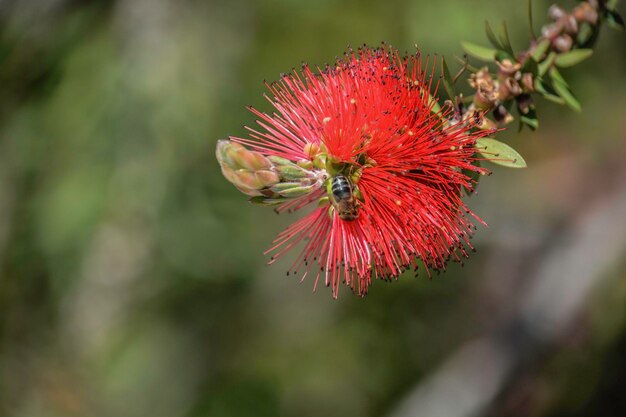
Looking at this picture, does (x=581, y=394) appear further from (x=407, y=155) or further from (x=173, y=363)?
(x=407, y=155)

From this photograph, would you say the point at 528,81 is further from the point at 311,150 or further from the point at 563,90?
the point at 311,150

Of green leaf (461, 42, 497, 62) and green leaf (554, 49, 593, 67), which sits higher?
green leaf (461, 42, 497, 62)

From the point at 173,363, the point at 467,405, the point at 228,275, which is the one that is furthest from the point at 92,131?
the point at 467,405

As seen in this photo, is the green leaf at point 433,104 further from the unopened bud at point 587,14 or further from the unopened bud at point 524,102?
the unopened bud at point 587,14

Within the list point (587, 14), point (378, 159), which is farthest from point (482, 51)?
point (378, 159)

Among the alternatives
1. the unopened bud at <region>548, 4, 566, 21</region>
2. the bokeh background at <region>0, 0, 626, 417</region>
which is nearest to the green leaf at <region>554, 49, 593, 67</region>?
the unopened bud at <region>548, 4, 566, 21</region>

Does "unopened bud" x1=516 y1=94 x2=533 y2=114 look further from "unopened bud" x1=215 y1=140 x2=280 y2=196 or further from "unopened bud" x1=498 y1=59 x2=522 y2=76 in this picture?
"unopened bud" x1=215 y1=140 x2=280 y2=196

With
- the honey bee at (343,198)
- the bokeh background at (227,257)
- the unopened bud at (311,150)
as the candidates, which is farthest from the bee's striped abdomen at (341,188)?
the bokeh background at (227,257)
